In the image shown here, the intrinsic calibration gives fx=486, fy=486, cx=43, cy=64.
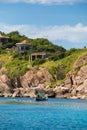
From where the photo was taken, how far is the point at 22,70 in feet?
472

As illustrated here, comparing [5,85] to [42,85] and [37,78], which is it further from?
[42,85]

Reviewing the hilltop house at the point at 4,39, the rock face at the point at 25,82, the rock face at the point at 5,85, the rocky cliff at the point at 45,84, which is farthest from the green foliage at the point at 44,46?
the rock face at the point at 5,85

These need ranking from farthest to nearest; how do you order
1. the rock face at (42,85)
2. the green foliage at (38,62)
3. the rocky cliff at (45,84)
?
the green foliage at (38,62) < the rocky cliff at (45,84) < the rock face at (42,85)

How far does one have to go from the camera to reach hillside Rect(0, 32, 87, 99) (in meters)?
128

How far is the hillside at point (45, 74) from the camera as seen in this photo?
128 m

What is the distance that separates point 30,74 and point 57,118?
80.0m

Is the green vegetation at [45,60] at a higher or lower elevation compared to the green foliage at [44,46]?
lower

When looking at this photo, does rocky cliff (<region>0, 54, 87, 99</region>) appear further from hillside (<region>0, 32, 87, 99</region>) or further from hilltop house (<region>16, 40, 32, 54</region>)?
hilltop house (<region>16, 40, 32, 54</region>)

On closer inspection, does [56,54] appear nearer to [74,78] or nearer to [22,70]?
[22,70]

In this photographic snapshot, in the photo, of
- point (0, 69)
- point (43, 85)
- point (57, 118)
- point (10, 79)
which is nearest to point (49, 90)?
point (43, 85)

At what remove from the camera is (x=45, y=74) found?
13850 cm

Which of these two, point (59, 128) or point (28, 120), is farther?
point (28, 120)

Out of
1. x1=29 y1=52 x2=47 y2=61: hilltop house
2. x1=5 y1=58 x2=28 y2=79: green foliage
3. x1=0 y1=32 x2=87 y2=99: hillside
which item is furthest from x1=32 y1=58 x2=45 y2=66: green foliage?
x1=29 y1=52 x2=47 y2=61: hilltop house

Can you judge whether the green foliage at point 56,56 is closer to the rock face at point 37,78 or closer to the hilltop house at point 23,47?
the rock face at point 37,78
